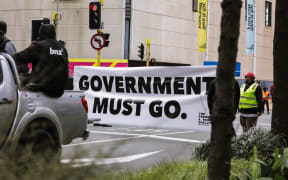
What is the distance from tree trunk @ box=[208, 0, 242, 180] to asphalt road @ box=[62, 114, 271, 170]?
0.38 m

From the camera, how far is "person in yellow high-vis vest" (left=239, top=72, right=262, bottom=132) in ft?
37.8

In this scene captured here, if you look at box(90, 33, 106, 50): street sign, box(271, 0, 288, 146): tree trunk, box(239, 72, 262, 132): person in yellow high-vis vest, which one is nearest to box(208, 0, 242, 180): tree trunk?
box(271, 0, 288, 146): tree trunk

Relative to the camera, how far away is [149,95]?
12.6 m

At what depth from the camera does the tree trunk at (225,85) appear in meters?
4.74

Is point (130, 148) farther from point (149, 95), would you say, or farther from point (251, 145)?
point (149, 95)

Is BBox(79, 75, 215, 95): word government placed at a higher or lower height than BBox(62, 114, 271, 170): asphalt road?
higher

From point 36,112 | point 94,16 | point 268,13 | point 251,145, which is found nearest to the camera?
point 36,112

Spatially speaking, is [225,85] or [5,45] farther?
[5,45]

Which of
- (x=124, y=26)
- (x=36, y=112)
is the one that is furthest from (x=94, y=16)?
(x=124, y=26)

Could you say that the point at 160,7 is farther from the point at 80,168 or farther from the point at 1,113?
the point at 80,168

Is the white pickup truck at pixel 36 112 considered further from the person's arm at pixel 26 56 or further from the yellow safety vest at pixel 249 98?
the yellow safety vest at pixel 249 98

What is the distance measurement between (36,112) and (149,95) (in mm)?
6522

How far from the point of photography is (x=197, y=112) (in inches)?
471

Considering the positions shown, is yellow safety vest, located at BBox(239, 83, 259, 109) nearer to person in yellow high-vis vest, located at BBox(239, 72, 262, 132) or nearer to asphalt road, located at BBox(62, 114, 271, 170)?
person in yellow high-vis vest, located at BBox(239, 72, 262, 132)
